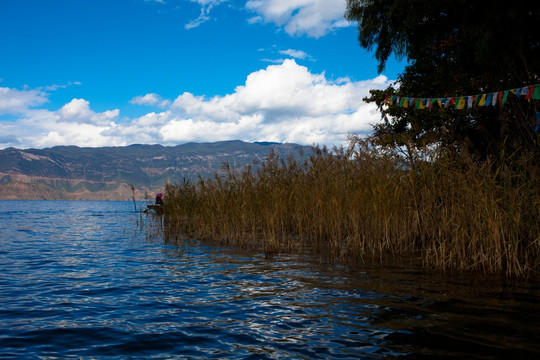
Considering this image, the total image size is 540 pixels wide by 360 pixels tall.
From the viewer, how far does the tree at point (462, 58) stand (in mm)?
9344

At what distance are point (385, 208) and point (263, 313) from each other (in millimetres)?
3850

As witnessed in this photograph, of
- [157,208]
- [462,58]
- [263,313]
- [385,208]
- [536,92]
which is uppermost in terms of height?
[462,58]

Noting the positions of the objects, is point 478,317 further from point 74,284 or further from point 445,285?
point 74,284

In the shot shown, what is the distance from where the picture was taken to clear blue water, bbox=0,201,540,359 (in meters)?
3.57

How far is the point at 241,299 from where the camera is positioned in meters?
5.27

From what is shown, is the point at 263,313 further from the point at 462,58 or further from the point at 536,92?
the point at 462,58

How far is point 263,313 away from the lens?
4645mm

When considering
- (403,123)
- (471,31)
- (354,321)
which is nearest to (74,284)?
(354,321)

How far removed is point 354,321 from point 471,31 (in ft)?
28.1

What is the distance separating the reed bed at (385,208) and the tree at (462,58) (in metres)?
0.90

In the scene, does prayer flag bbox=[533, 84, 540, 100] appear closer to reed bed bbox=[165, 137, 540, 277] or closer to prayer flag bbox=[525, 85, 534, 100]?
prayer flag bbox=[525, 85, 534, 100]

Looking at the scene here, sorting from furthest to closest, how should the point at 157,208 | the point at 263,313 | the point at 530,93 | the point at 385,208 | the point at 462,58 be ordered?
the point at 157,208
the point at 462,58
the point at 530,93
the point at 385,208
the point at 263,313

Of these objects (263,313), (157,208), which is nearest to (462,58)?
(263,313)

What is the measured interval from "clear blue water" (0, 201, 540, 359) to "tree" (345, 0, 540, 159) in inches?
128
